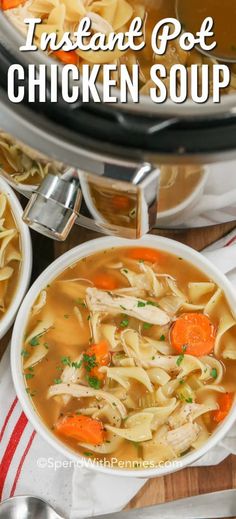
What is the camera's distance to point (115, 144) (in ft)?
3.80

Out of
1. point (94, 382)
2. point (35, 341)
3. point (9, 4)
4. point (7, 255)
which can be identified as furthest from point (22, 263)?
point (9, 4)

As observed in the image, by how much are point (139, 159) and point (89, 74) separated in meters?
0.15

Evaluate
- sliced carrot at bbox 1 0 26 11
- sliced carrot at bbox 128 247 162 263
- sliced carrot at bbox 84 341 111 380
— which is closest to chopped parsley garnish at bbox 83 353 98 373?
sliced carrot at bbox 84 341 111 380

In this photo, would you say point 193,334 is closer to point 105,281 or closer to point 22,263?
point 105,281

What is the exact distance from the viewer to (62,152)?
1.21 m

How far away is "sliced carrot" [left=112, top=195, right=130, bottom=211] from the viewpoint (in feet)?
4.30

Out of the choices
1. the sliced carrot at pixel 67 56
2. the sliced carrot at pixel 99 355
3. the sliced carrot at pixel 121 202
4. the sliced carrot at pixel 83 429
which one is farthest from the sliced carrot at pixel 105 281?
the sliced carrot at pixel 67 56

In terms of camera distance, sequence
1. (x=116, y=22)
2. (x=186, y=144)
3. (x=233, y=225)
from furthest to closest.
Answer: (x=233, y=225), (x=116, y=22), (x=186, y=144)

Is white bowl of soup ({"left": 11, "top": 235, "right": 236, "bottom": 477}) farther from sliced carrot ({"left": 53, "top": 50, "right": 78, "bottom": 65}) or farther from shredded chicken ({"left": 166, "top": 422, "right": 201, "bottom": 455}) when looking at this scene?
sliced carrot ({"left": 53, "top": 50, "right": 78, "bottom": 65})

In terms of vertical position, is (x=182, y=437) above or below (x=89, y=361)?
below

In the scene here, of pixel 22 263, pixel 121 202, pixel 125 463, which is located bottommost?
pixel 125 463

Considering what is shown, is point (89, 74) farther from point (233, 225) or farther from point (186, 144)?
point (233, 225)

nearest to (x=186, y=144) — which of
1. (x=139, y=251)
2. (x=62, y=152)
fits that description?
(x=62, y=152)

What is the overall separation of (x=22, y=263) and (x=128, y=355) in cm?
28
